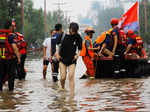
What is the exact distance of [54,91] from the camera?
12539 millimetres

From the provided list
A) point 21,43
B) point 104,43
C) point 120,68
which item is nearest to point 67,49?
point 21,43

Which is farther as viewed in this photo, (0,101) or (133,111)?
(0,101)

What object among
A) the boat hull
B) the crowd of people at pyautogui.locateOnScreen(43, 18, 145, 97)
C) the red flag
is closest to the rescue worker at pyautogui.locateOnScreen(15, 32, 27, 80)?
→ the crowd of people at pyautogui.locateOnScreen(43, 18, 145, 97)

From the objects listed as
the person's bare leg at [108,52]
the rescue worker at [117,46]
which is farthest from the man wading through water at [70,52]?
the person's bare leg at [108,52]

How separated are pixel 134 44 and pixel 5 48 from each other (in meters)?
6.68

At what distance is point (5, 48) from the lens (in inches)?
486

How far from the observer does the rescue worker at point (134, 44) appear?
57.3 feet

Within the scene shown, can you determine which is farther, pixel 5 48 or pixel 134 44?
pixel 134 44

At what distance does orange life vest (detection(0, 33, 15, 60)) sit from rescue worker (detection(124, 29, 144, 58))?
579 centimetres

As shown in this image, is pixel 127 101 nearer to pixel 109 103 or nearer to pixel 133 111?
pixel 109 103

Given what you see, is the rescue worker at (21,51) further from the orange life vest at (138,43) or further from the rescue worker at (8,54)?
the orange life vest at (138,43)

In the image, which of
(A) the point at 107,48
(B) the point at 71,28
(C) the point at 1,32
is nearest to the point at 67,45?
(B) the point at 71,28

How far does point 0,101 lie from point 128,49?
763cm

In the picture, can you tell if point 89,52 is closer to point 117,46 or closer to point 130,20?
point 117,46
